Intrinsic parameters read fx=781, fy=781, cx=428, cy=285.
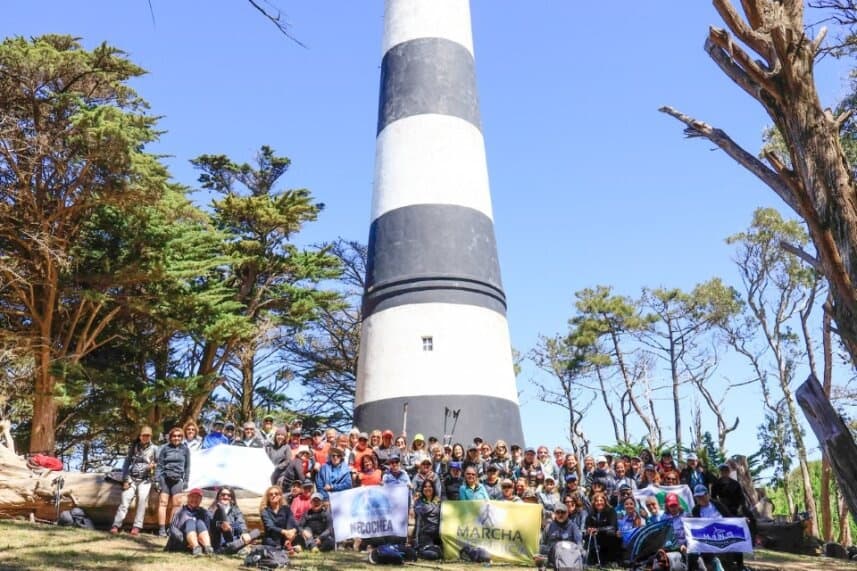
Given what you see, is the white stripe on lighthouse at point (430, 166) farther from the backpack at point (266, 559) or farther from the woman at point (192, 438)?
the backpack at point (266, 559)

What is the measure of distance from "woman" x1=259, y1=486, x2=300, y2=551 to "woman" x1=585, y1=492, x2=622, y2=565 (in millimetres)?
3844

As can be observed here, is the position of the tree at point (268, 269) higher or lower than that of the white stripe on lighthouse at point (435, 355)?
higher

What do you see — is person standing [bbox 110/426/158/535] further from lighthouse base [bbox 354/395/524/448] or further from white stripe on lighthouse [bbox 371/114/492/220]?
white stripe on lighthouse [bbox 371/114/492/220]

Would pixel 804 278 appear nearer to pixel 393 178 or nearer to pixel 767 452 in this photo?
pixel 767 452

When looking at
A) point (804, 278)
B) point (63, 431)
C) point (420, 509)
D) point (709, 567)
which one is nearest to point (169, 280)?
point (63, 431)

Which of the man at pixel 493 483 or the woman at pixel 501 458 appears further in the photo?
the woman at pixel 501 458

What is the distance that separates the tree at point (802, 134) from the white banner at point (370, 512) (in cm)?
604

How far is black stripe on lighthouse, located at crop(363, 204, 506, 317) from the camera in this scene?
50.4 ft

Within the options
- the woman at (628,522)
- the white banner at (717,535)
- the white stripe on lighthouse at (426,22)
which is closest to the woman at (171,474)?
the woman at (628,522)

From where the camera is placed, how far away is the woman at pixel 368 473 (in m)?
11.0

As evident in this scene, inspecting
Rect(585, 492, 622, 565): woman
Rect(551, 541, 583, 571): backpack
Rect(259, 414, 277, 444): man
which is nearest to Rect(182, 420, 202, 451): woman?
Rect(259, 414, 277, 444): man

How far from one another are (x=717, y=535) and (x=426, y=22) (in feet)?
40.8

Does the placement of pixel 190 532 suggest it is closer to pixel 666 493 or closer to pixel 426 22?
pixel 666 493

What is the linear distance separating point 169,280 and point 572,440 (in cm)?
2497
